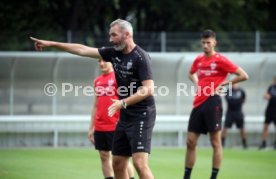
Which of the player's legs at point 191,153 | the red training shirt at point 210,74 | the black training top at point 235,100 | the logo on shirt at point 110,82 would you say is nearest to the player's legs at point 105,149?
the logo on shirt at point 110,82

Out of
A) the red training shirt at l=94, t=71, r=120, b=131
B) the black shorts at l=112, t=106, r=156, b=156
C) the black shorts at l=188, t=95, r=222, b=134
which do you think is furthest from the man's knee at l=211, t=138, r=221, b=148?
the black shorts at l=112, t=106, r=156, b=156

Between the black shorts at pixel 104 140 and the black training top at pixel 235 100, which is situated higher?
the black training top at pixel 235 100

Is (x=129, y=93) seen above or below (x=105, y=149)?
above

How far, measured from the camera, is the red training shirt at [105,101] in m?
12.4

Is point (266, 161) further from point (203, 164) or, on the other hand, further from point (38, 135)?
Answer: point (38, 135)

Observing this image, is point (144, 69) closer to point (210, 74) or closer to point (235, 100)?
point (210, 74)

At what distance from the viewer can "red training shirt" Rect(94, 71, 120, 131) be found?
487 inches

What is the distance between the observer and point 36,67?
23.9 metres

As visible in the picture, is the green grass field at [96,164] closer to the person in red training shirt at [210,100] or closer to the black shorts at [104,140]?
the person in red training shirt at [210,100]

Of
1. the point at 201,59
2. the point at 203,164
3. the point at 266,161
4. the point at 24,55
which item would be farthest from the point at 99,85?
the point at 24,55

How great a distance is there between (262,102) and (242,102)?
2.00 m

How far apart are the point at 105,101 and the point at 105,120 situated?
0.30m

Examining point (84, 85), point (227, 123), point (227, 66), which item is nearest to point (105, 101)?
point (227, 66)

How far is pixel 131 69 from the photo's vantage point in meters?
9.89
